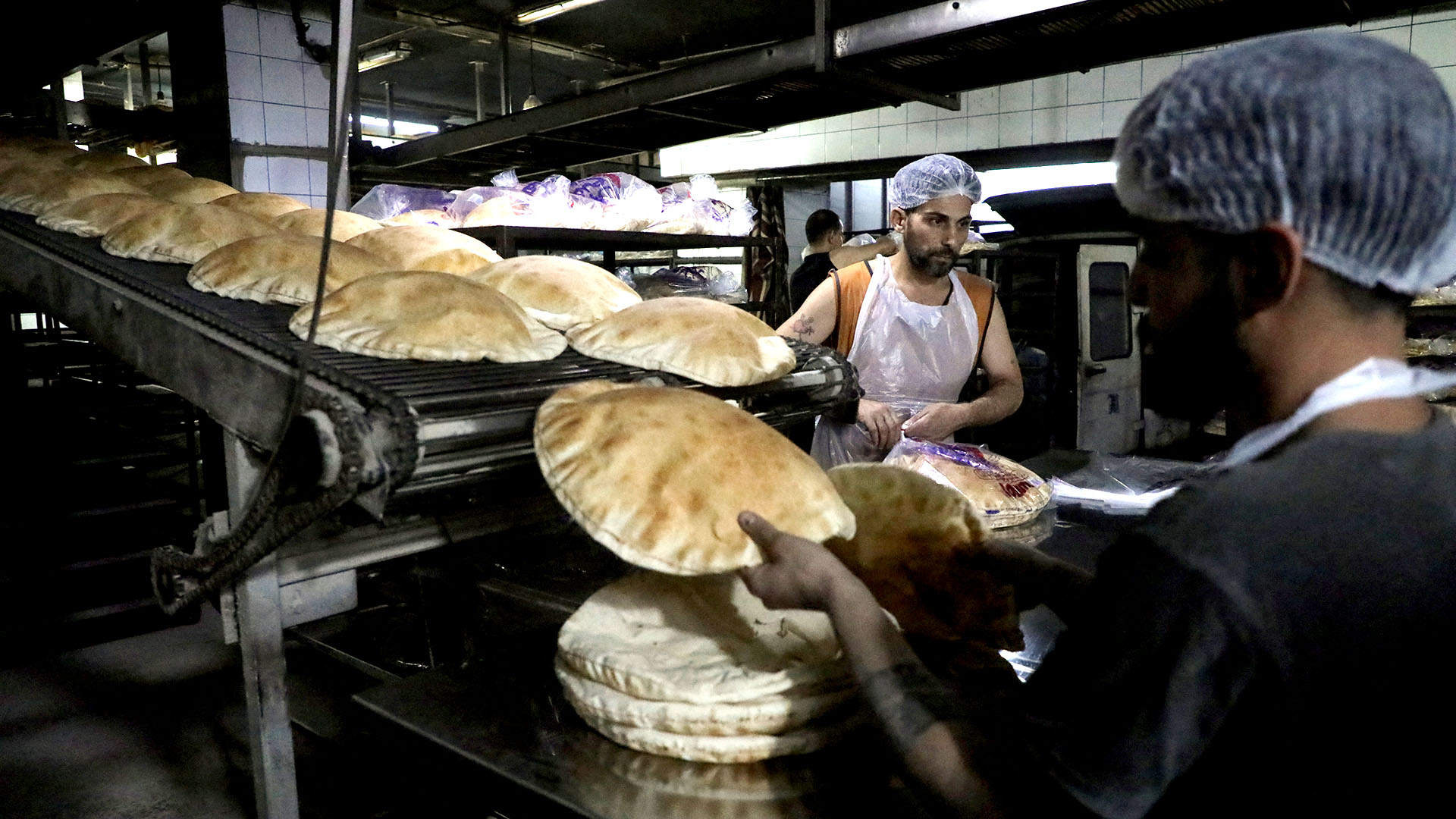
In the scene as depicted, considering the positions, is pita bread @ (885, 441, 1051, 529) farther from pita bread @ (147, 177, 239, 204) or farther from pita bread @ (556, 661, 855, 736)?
pita bread @ (147, 177, 239, 204)

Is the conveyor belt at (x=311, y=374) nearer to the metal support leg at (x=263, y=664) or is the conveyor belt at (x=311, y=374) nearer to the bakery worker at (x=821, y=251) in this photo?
the metal support leg at (x=263, y=664)

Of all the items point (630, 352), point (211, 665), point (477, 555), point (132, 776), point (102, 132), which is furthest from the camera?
point (102, 132)

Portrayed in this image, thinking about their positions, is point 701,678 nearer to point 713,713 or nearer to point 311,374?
point 713,713

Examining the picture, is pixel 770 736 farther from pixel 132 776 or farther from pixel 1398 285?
pixel 132 776

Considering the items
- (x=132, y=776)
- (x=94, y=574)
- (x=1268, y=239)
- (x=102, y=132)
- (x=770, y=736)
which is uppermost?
(x=102, y=132)

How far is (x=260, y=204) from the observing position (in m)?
2.52

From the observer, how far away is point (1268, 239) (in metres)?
0.76

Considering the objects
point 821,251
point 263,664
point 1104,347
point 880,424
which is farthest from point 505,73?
point 263,664

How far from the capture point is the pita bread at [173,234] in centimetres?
199

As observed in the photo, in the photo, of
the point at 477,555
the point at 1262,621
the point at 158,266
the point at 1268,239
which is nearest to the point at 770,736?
the point at 1262,621

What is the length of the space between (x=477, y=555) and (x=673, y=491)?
891 mm

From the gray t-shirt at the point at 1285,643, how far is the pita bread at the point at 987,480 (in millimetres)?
1345

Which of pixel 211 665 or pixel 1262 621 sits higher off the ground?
pixel 1262 621

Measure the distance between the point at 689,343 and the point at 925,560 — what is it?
0.58 metres
